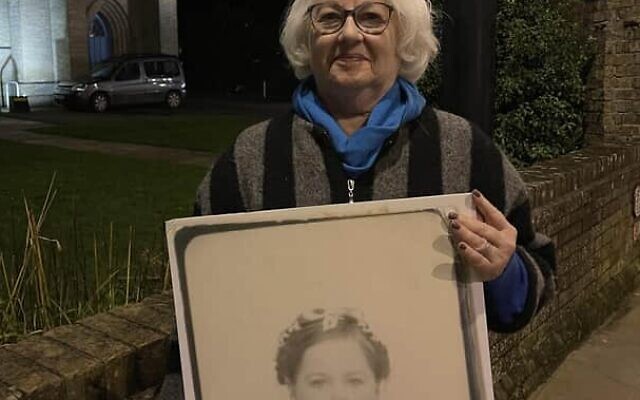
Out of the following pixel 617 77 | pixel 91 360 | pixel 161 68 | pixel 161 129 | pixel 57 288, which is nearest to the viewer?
pixel 91 360

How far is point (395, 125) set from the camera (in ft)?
5.65

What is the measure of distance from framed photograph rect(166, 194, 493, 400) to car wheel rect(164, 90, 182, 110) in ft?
81.1

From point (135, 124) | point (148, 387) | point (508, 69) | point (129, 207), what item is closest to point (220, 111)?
point (135, 124)

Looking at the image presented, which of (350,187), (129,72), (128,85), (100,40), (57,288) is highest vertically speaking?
Answer: (100,40)

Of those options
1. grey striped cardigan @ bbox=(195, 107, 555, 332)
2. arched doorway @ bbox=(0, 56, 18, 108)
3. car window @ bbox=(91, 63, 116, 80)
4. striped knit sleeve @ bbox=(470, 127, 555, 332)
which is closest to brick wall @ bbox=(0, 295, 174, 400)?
grey striped cardigan @ bbox=(195, 107, 555, 332)

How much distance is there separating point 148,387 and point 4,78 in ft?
80.4

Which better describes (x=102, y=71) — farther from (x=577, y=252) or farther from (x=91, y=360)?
(x=91, y=360)

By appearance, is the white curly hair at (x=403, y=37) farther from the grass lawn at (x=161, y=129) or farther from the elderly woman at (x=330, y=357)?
the grass lawn at (x=161, y=129)

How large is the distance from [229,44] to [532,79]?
3206cm

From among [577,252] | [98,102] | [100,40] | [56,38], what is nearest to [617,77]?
[577,252]

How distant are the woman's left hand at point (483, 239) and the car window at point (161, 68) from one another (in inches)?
976

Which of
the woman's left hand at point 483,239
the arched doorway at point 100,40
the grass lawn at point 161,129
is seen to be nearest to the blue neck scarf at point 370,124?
the woman's left hand at point 483,239

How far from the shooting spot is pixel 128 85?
81.7 feet

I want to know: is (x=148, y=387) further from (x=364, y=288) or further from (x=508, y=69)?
(x=508, y=69)
